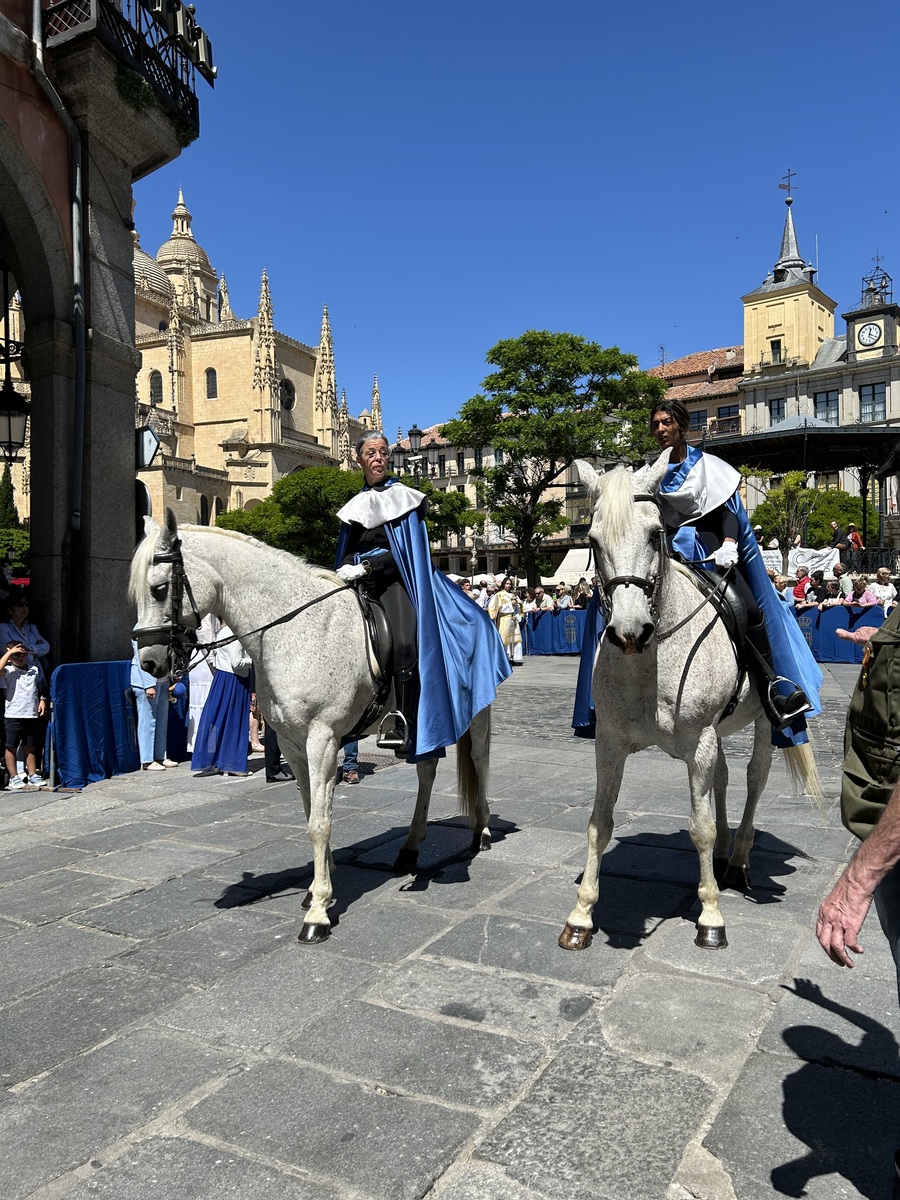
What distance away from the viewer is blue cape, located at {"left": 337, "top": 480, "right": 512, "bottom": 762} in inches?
194

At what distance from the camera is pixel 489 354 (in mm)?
38281

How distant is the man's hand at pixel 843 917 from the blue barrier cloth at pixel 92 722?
7905mm

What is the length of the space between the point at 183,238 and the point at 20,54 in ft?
314

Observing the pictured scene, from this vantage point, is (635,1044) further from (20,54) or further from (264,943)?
(20,54)

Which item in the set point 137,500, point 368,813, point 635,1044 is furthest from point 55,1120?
point 137,500

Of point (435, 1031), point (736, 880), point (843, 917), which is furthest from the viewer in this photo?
point (736, 880)

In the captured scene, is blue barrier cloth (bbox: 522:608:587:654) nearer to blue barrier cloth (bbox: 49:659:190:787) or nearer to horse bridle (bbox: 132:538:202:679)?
blue barrier cloth (bbox: 49:659:190:787)

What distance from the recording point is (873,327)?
56625 mm

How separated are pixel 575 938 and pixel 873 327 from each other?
205 feet

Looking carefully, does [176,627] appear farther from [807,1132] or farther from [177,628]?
[807,1132]

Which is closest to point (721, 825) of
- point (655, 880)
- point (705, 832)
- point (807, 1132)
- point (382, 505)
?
point (655, 880)

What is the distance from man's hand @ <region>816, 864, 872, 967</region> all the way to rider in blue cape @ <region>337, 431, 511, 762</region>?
310cm

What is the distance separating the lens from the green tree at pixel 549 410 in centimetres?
3653

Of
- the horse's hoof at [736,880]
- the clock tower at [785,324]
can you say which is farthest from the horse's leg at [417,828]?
the clock tower at [785,324]
